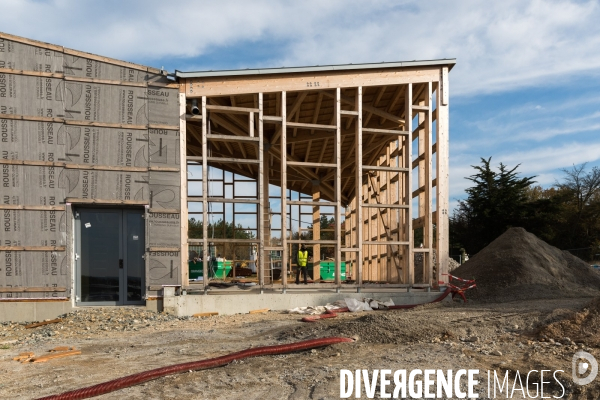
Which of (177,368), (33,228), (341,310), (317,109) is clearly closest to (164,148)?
(33,228)

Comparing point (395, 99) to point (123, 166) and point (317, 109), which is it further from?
point (123, 166)

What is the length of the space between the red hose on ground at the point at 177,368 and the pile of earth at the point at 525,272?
9.27 metres

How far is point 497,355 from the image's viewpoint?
759 centimetres

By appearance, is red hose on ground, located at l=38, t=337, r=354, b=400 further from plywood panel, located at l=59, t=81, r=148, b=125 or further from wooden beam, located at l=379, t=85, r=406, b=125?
wooden beam, located at l=379, t=85, r=406, b=125

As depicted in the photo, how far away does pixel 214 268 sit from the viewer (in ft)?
74.5

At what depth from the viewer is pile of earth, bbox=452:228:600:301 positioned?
54.1 feet

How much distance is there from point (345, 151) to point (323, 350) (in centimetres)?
1498

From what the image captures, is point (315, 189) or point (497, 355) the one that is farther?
point (315, 189)

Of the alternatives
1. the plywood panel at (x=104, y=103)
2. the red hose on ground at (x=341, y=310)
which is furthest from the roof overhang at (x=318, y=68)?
the red hose on ground at (x=341, y=310)

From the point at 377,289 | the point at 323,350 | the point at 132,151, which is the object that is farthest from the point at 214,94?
the point at 323,350

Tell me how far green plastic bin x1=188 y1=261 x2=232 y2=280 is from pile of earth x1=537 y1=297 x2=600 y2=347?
13613mm

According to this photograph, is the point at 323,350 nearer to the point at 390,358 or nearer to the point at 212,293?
the point at 390,358

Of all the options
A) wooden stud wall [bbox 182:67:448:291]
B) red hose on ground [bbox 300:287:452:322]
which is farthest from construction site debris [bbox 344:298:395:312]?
wooden stud wall [bbox 182:67:448:291]

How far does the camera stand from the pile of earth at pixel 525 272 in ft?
54.1
